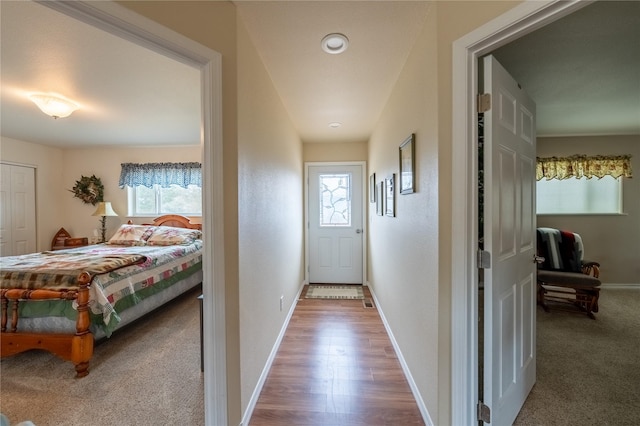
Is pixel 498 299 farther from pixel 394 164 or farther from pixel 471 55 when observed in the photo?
pixel 394 164

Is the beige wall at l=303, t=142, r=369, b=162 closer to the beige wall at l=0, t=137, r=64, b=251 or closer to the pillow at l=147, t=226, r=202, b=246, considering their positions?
the pillow at l=147, t=226, r=202, b=246

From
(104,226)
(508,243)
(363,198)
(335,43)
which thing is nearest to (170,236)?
(104,226)

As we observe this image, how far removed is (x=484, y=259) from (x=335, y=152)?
3095 millimetres

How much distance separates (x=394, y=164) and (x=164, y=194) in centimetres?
409

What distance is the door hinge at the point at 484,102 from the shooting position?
3.82ft

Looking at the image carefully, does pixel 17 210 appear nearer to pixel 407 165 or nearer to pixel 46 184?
pixel 46 184

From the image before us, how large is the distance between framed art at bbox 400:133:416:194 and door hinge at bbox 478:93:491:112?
0.49 meters

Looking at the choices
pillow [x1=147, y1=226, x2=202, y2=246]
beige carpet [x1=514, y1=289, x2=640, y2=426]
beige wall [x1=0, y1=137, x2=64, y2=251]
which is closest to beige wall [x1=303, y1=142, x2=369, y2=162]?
pillow [x1=147, y1=226, x2=202, y2=246]

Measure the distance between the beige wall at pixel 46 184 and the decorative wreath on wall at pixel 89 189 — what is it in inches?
11.4

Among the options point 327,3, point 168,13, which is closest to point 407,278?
point 327,3

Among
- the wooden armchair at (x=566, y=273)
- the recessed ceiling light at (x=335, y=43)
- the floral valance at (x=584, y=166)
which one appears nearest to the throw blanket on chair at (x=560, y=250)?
the wooden armchair at (x=566, y=273)

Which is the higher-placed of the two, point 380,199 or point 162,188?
point 162,188

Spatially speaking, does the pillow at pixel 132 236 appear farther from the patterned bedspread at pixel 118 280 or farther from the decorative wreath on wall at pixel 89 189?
the decorative wreath on wall at pixel 89 189

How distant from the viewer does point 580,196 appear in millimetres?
3719
